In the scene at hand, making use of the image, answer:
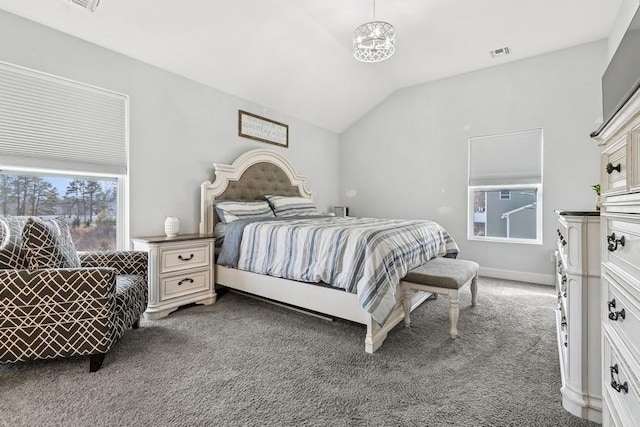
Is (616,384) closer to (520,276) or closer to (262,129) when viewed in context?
(520,276)

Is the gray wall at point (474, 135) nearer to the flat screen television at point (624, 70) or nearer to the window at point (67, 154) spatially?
the flat screen television at point (624, 70)

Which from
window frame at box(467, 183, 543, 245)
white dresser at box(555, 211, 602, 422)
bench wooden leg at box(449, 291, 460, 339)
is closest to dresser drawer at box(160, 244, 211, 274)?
bench wooden leg at box(449, 291, 460, 339)

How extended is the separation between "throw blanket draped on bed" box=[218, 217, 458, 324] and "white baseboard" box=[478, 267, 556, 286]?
61.5 inches

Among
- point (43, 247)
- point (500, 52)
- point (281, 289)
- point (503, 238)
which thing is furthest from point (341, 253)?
point (500, 52)

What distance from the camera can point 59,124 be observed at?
2.44m

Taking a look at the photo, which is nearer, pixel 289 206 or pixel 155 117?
pixel 155 117

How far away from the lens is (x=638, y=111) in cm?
81

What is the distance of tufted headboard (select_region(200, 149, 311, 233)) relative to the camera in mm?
3318

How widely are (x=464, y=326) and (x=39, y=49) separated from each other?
155 inches

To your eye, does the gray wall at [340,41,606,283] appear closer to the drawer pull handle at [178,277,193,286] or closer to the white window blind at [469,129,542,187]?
the white window blind at [469,129,542,187]

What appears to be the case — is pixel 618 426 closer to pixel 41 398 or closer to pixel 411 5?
pixel 41 398

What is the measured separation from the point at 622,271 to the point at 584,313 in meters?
0.60

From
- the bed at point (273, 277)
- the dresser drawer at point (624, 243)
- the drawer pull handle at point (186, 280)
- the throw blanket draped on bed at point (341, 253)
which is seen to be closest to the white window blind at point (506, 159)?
the bed at point (273, 277)

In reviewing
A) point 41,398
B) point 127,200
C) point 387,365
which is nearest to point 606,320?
point 387,365
